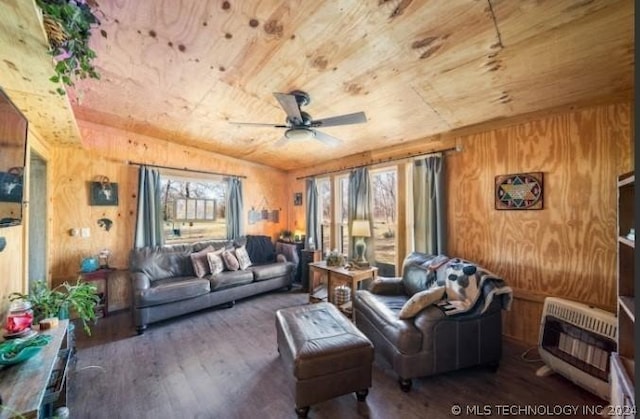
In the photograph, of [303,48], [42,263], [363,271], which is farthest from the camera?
[363,271]

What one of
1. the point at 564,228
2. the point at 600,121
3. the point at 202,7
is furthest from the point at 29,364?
the point at 600,121

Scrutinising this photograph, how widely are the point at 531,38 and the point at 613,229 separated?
5.75 ft

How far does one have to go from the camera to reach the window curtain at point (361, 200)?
3.98 metres

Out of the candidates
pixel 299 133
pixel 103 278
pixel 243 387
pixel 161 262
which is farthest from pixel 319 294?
pixel 103 278

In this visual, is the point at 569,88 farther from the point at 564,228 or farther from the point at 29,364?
the point at 29,364

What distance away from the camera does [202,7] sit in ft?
5.09

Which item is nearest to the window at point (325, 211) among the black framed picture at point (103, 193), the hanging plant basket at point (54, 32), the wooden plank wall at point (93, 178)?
the wooden plank wall at point (93, 178)

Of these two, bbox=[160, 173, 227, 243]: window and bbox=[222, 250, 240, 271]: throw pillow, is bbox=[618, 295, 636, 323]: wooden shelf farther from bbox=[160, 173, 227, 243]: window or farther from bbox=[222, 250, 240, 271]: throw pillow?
bbox=[160, 173, 227, 243]: window

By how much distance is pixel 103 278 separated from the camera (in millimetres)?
3383

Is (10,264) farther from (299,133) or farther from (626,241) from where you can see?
(626,241)

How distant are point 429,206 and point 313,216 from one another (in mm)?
2223

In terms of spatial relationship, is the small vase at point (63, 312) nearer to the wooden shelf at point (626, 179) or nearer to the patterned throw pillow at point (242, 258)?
the patterned throw pillow at point (242, 258)

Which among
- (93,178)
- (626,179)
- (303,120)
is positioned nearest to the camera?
(626,179)

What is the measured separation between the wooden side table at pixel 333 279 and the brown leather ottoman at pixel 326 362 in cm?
110
